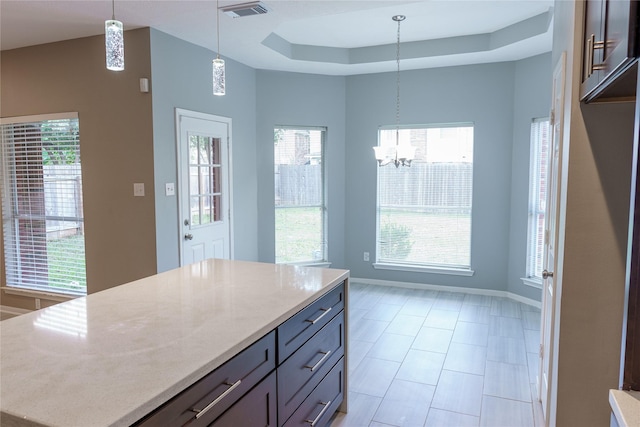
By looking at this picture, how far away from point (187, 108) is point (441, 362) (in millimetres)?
3182

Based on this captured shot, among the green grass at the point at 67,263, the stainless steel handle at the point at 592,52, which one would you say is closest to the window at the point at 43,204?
the green grass at the point at 67,263

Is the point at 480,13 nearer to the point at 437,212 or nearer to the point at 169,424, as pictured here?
the point at 437,212

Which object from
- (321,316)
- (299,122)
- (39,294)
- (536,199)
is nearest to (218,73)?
(321,316)

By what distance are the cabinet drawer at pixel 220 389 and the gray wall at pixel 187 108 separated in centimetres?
252

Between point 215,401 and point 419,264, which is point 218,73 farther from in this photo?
point 419,264

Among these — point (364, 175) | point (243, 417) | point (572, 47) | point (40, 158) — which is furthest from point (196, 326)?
point (364, 175)

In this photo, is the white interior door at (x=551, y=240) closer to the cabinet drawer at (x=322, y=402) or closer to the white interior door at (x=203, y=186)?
the cabinet drawer at (x=322, y=402)

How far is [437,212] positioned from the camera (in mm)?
5418

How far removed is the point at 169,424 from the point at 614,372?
179cm

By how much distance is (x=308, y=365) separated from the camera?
6.69 feet

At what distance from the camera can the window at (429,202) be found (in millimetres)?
5270

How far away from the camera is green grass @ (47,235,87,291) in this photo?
166 inches

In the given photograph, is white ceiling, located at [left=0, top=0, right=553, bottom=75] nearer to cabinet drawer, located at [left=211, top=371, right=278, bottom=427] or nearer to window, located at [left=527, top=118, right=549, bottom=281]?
window, located at [left=527, top=118, right=549, bottom=281]

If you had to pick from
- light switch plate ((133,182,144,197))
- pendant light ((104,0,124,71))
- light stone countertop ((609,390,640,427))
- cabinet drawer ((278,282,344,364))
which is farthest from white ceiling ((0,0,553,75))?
light stone countertop ((609,390,640,427))
